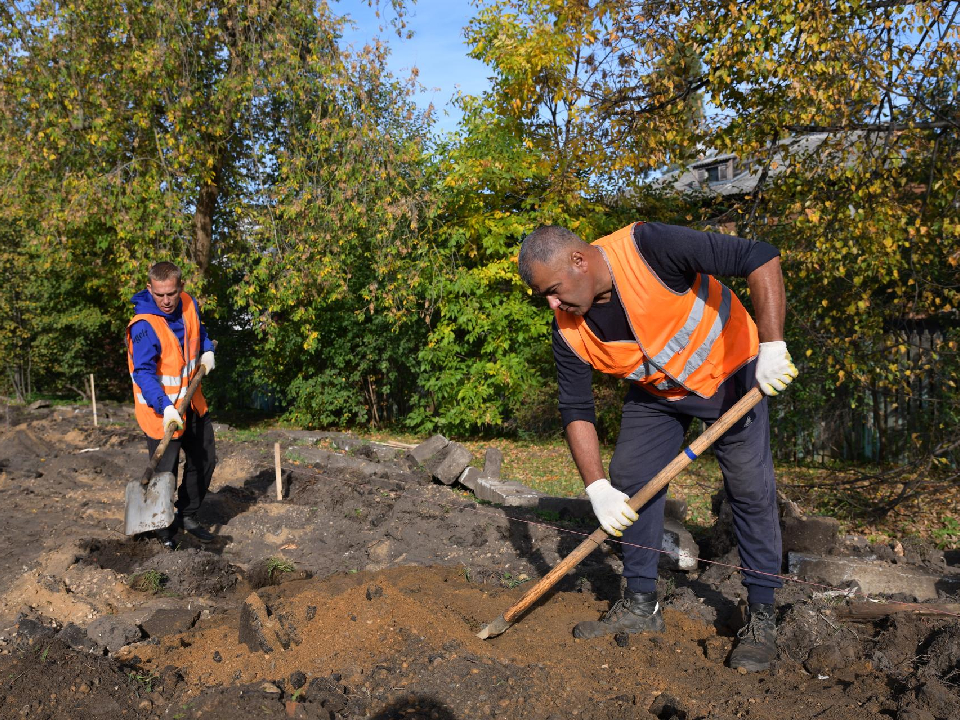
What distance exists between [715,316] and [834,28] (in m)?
4.12

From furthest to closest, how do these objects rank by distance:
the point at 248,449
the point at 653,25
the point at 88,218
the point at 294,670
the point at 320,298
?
the point at 320,298 < the point at 88,218 < the point at 248,449 < the point at 653,25 < the point at 294,670

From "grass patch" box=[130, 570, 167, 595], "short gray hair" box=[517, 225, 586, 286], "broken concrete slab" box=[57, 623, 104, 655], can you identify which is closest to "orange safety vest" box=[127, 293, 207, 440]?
"grass patch" box=[130, 570, 167, 595]

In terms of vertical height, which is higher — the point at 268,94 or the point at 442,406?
the point at 268,94

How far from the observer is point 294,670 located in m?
3.29

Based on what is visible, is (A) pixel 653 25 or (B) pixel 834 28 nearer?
(B) pixel 834 28

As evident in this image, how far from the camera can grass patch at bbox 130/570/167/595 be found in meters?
4.50

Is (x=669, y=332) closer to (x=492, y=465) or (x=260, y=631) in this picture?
(x=260, y=631)

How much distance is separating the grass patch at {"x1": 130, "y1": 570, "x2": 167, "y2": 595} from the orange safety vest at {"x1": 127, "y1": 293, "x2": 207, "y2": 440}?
984mm

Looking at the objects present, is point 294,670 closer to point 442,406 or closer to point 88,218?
point 442,406

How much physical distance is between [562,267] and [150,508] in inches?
128

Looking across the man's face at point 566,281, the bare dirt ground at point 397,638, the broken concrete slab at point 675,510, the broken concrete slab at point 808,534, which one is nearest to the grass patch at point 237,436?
the bare dirt ground at point 397,638

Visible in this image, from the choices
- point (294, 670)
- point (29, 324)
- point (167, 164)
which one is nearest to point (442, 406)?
point (167, 164)

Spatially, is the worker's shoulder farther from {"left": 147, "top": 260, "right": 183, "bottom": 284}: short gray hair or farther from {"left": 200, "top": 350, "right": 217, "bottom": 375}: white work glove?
{"left": 200, "top": 350, "right": 217, "bottom": 375}: white work glove

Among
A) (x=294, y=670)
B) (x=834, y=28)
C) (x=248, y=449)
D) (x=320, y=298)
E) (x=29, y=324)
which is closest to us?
(x=294, y=670)
